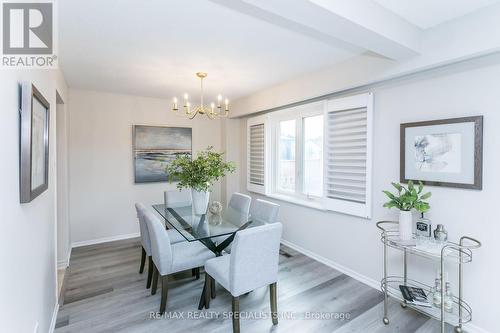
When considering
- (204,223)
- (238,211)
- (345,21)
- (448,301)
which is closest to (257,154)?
(238,211)

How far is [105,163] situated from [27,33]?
2.99 m

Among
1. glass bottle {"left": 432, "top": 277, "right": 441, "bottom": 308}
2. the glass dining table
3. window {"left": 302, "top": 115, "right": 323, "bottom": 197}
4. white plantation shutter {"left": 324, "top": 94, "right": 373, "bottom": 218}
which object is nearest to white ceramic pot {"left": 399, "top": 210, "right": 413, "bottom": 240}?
glass bottle {"left": 432, "top": 277, "right": 441, "bottom": 308}

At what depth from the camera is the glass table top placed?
7.95 ft

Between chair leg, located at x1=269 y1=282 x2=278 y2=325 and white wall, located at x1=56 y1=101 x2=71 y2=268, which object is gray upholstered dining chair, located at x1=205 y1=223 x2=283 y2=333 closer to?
chair leg, located at x1=269 y1=282 x2=278 y2=325

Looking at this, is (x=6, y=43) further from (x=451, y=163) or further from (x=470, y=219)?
(x=470, y=219)

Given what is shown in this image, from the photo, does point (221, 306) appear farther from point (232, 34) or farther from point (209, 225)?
point (232, 34)

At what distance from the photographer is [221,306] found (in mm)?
2451

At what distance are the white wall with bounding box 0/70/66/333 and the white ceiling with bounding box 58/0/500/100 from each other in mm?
660

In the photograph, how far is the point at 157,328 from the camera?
7.05ft

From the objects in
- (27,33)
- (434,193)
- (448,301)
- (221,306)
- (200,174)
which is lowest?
(221,306)

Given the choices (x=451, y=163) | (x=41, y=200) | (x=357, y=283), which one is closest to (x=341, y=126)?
(x=451, y=163)

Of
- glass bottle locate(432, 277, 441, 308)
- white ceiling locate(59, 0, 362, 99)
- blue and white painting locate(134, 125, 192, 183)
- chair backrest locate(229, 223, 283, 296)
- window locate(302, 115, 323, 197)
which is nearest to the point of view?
white ceiling locate(59, 0, 362, 99)

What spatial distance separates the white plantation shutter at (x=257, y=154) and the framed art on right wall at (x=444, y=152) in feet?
7.50

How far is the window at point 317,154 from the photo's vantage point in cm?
290
